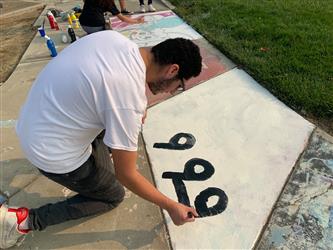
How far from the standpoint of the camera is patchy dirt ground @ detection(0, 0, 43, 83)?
4.89m

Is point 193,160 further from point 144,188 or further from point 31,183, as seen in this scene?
point 31,183

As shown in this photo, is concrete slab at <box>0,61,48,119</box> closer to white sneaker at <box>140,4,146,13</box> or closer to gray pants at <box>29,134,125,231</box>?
gray pants at <box>29,134,125,231</box>

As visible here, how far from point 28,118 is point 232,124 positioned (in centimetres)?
188

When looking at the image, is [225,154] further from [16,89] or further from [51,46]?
[51,46]

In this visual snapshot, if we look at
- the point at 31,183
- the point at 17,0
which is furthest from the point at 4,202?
the point at 17,0

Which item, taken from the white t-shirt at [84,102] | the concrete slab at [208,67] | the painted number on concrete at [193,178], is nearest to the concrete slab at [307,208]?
the painted number on concrete at [193,178]

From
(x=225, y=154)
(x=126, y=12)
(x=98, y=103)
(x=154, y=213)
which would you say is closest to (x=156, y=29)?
(x=126, y=12)

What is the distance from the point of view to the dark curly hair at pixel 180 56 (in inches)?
64.6

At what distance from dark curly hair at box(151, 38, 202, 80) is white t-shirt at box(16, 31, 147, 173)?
0.10 metres

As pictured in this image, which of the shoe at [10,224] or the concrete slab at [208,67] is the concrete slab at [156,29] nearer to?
the concrete slab at [208,67]

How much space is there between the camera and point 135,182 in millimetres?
1753

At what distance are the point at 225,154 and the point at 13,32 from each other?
4814mm

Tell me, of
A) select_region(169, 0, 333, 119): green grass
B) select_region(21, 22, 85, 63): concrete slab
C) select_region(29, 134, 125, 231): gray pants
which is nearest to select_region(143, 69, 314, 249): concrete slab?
select_region(169, 0, 333, 119): green grass

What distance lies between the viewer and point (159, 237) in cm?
231
